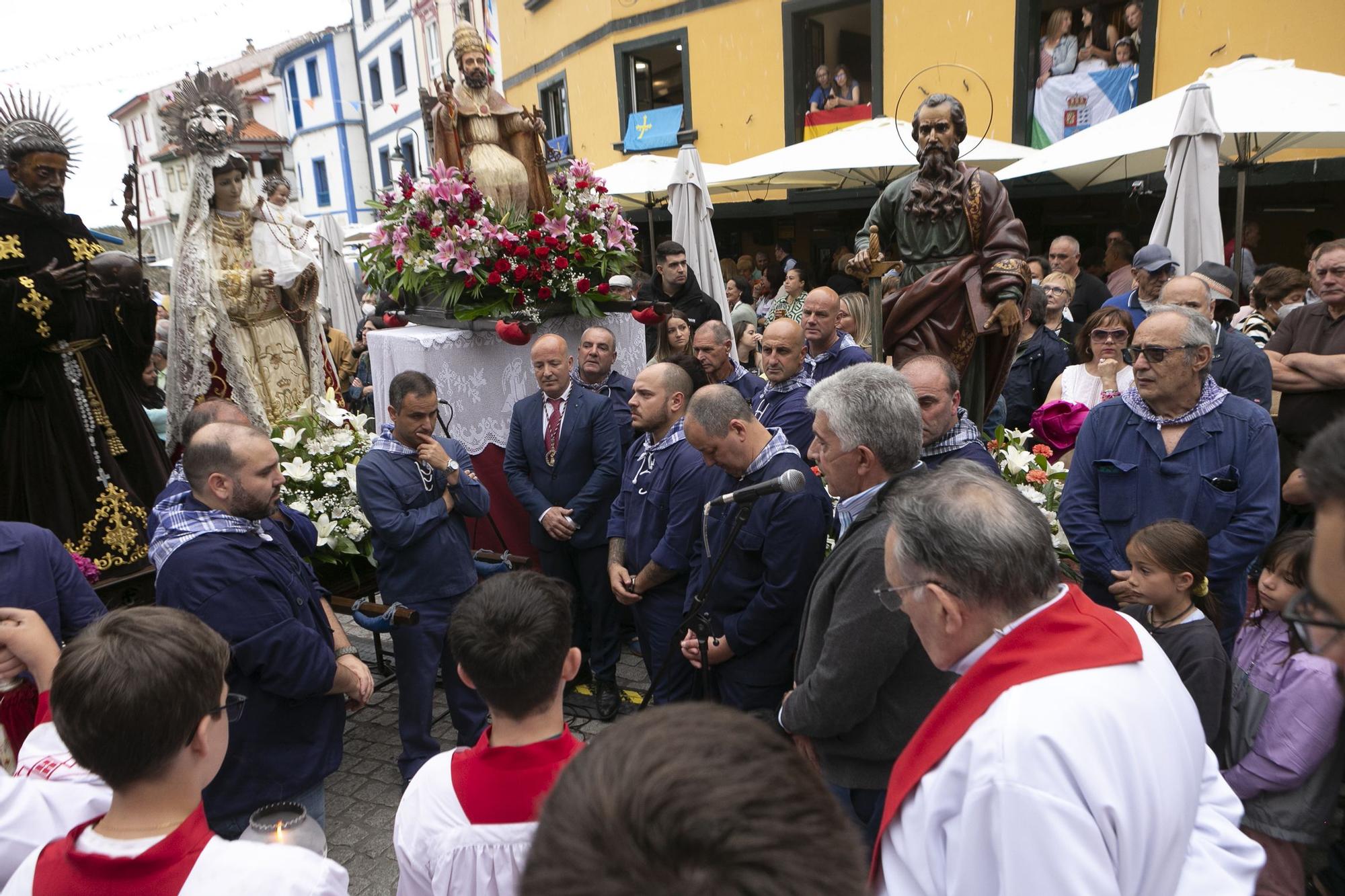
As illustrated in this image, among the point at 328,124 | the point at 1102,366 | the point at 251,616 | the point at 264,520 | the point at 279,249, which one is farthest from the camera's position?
the point at 328,124

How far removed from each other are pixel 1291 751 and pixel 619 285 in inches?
185

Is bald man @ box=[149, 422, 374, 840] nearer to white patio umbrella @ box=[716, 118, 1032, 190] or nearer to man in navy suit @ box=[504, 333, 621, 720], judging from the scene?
man in navy suit @ box=[504, 333, 621, 720]

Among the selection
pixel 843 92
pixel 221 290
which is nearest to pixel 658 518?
pixel 221 290

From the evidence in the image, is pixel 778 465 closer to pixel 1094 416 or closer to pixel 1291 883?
pixel 1094 416

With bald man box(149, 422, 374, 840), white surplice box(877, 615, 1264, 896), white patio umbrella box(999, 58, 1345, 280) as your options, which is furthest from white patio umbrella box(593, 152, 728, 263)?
white surplice box(877, 615, 1264, 896)

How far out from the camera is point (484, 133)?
20.7 feet

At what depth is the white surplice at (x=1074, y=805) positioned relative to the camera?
1.45m

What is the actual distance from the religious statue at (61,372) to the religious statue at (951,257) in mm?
4198

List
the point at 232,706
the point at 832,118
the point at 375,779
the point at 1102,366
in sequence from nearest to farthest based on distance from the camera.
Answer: the point at 232,706 → the point at 375,779 → the point at 1102,366 → the point at 832,118

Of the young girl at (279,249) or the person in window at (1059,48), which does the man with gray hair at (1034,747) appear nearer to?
the young girl at (279,249)

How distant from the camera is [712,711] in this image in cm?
96

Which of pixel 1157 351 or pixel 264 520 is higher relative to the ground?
pixel 1157 351

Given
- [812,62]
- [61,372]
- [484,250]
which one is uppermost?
[812,62]

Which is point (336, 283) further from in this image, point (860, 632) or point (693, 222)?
point (860, 632)
